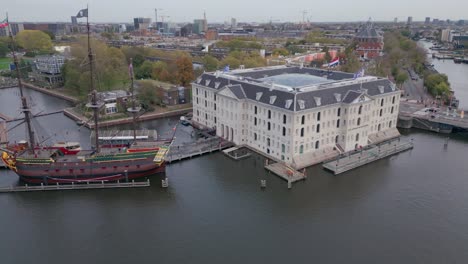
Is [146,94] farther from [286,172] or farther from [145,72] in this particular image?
[286,172]

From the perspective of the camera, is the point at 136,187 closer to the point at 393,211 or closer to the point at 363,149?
the point at 393,211

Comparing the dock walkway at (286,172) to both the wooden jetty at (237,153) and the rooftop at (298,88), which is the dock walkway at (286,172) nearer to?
the wooden jetty at (237,153)

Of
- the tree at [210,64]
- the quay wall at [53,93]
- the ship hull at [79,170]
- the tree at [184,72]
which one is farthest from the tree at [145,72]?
the ship hull at [79,170]

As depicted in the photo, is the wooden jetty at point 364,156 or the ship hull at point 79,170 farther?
the wooden jetty at point 364,156

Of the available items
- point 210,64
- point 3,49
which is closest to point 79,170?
point 210,64

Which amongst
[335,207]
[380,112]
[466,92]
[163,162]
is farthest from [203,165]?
[466,92]

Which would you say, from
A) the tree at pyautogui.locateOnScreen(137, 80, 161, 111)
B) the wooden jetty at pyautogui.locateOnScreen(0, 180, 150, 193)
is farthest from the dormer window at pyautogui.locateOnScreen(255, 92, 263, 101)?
the tree at pyautogui.locateOnScreen(137, 80, 161, 111)

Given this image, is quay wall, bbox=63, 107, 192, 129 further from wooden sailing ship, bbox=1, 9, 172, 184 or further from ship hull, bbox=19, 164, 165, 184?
ship hull, bbox=19, 164, 165, 184
